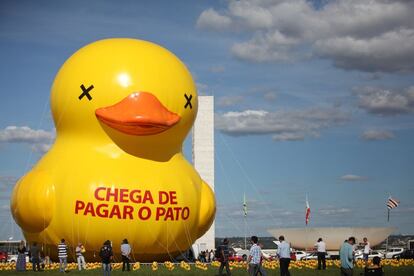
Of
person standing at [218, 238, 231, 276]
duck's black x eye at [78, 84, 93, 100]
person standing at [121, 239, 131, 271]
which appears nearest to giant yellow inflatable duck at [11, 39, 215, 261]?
duck's black x eye at [78, 84, 93, 100]

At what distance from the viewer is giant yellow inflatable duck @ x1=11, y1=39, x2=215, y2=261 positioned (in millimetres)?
23250

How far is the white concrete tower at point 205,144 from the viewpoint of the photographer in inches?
1762

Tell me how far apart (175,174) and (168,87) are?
3.13 metres

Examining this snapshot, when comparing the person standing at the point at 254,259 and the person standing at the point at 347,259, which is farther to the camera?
the person standing at the point at 254,259

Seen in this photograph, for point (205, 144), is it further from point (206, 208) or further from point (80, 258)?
point (80, 258)

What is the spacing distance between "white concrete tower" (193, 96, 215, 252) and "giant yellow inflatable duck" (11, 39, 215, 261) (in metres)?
19.5

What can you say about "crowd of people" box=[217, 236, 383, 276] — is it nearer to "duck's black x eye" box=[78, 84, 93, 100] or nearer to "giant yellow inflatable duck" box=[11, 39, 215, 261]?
"giant yellow inflatable duck" box=[11, 39, 215, 261]

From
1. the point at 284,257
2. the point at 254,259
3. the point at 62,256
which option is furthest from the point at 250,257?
the point at 62,256

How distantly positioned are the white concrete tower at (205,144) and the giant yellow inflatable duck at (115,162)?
1949 centimetres

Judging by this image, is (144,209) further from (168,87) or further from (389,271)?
(389,271)

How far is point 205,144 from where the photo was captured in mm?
45188

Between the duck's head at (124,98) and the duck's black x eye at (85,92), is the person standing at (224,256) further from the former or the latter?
the duck's black x eye at (85,92)

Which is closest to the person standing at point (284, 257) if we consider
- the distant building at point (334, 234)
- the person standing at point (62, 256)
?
the person standing at point (62, 256)

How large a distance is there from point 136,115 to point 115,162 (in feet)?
6.01
